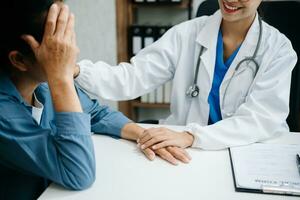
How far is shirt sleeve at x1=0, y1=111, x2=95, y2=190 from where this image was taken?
791 millimetres

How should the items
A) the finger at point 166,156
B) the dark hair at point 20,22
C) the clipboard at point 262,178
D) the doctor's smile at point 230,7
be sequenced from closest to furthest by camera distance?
the dark hair at point 20,22 < the clipboard at point 262,178 < the finger at point 166,156 < the doctor's smile at point 230,7

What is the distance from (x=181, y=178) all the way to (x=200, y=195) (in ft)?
0.27

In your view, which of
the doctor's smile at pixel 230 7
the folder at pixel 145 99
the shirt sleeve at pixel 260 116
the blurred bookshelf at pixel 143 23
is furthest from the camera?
the folder at pixel 145 99

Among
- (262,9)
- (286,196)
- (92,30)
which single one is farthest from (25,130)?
(92,30)

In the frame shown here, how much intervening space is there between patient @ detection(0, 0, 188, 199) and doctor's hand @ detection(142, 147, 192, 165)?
0.68ft

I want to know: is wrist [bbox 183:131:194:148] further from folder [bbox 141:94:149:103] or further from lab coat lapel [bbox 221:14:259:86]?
folder [bbox 141:94:149:103]

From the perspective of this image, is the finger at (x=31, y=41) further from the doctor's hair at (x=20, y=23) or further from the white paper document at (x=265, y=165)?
the white paper document at (x=265, y=165)

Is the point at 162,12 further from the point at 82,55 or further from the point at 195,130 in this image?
the point at 195,130

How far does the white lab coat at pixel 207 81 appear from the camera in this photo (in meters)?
1.13

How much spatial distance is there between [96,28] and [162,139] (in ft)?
5.17

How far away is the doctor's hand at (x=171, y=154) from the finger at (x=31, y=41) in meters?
0.44

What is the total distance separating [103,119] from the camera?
3.80 ft

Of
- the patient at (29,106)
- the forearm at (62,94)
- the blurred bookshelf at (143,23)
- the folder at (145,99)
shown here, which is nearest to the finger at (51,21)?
the patient at (29,106)

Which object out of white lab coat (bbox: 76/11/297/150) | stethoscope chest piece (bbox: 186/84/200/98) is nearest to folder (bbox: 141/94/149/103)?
white lab coat (bbox: 76/11/297/150)
